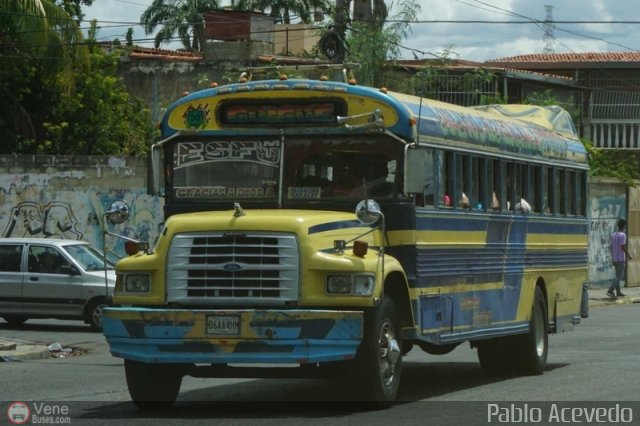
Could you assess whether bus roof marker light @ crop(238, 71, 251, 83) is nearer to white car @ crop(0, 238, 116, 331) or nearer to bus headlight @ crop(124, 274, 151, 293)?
bus headlight @ crop(124, 274, 151, 293)

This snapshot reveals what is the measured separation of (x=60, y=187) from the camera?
99.8 feet

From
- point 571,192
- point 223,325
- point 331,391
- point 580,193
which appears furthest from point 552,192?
point 223,325

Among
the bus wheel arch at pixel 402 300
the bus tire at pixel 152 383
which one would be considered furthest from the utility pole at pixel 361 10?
the bus tire at pixel 152 383

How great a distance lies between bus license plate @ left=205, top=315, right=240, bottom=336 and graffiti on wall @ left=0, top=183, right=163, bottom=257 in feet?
63.0

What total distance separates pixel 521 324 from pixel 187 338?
547 cm

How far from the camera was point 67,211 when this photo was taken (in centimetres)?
3052

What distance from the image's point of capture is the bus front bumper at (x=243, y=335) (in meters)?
11.3

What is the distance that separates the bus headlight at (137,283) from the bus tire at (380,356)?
182 cm

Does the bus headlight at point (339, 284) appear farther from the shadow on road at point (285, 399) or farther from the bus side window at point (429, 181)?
the bus side window at point (429, 181)

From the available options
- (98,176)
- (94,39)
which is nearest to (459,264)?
(98,176)

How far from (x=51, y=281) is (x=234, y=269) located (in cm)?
1229

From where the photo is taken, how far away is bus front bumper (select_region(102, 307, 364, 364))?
1128 centimetres

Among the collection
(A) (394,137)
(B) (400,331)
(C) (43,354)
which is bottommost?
(C) (43,354)

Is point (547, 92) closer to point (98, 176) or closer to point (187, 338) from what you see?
point (98, 176)
